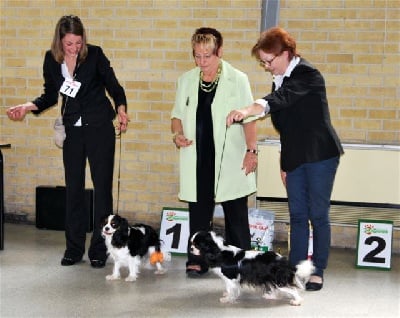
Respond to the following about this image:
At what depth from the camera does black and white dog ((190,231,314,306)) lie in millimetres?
3779

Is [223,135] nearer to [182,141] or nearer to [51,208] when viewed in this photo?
[182,141]

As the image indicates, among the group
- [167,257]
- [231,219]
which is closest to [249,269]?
[231,219]

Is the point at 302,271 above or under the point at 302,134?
under

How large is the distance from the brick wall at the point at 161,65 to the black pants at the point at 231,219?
1316 mm

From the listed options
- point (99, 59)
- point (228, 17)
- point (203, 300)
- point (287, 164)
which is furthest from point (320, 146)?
point (228, 17)

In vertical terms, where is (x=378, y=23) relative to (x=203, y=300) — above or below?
above

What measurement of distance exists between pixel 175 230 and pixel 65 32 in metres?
1.55

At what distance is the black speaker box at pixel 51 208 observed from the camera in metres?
5.68

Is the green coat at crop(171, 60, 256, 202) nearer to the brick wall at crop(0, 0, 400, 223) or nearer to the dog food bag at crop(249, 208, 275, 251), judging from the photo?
the dog food bag at crop(249, 208, 275, 251)

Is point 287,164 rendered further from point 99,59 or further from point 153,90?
point 153,90

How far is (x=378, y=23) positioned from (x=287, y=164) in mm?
1714

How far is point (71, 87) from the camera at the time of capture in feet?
14.3

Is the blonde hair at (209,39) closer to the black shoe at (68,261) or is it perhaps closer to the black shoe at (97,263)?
the black shoe at (97,263)

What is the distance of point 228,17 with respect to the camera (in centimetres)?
542
